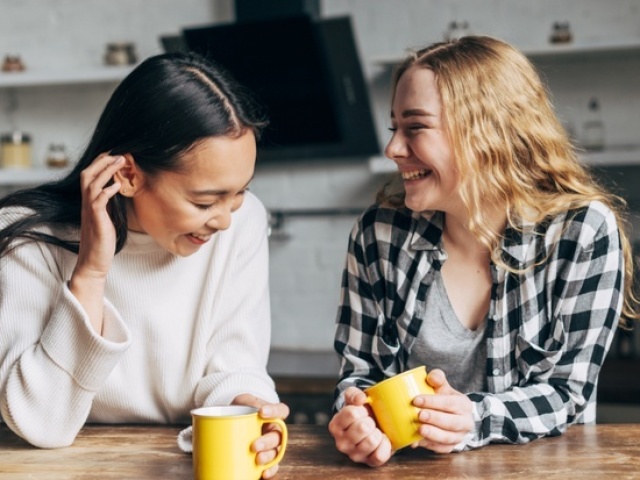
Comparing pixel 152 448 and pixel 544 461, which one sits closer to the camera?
pixel 544 461

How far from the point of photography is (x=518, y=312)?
137 centimetres

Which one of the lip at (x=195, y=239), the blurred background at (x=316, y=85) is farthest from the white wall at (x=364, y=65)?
the lip at (x=195, y=239)

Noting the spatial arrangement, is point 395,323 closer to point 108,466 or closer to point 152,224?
point 152,224

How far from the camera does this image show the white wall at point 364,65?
3311 mm

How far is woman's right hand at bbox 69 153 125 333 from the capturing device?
1.24 meters

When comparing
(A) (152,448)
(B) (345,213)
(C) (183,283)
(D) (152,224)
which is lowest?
(B) (345,213)

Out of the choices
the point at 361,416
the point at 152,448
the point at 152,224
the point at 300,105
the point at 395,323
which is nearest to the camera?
the point at 361,416

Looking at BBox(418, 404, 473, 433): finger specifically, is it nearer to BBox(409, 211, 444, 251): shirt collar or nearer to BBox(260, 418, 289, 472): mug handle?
BBox(260, 418, 289, 472): mug handle

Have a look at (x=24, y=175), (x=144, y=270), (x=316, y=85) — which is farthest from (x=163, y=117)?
(x=24, y=175)

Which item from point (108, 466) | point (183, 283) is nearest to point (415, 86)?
point (183, 283)

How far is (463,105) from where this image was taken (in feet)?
4.55

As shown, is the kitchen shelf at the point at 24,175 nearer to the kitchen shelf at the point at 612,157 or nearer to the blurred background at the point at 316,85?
the blurred background at the point at 316,85

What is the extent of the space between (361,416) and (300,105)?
94.3 inches

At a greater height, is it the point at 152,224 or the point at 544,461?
the point at 152,224
